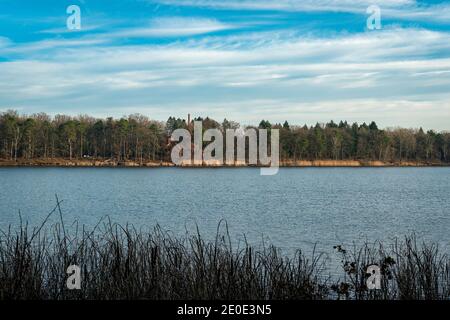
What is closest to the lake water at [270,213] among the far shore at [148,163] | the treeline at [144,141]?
the treeline at [144,141]

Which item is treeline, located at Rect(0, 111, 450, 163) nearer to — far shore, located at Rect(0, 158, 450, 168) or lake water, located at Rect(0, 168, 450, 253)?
far shore, located at Rect(0, 158, 450, 168)

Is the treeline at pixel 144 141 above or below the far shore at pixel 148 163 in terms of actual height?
above

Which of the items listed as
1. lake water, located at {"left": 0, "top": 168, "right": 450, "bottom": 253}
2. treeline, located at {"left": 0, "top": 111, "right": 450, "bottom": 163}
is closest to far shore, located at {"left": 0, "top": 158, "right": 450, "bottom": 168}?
treeline, located at {"left": 0, "top": 111, "right": 450, "bottom": 163}

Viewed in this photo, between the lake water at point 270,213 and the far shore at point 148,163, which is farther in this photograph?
the far shore at point 148,163

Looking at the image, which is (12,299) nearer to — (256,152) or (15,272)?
(15,272)

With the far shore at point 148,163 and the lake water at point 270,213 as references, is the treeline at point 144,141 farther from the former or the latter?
the lake water at point 270,213

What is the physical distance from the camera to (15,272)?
8.59 metres

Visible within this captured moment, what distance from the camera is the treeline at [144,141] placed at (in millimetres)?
105750

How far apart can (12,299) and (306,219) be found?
883 inches

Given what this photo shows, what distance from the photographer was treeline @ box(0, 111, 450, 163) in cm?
10575

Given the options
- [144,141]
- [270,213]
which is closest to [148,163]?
[144,141]

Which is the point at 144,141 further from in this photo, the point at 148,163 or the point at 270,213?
the point at 270,213

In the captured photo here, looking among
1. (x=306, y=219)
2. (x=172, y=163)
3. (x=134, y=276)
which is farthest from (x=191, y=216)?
(x=172, y=163)
